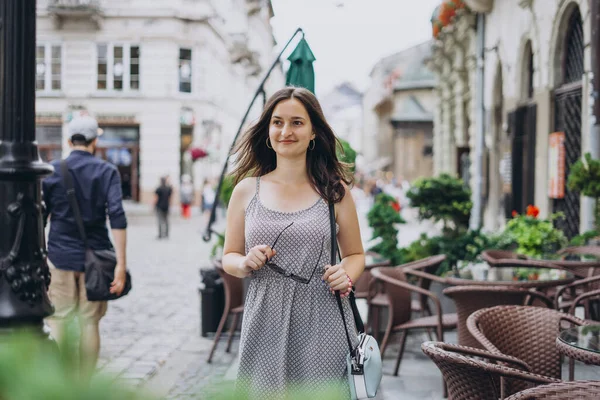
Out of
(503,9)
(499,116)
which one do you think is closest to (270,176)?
(503,9)

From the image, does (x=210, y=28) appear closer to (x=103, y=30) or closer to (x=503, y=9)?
(x=103, y=30)

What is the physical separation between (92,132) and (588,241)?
5763mm

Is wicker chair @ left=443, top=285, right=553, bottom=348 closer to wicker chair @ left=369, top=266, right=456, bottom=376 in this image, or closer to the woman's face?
wicker chair @ left=369, top=266, right=456, bottom=376

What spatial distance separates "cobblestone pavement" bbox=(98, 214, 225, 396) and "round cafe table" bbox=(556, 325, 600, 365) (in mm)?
1847

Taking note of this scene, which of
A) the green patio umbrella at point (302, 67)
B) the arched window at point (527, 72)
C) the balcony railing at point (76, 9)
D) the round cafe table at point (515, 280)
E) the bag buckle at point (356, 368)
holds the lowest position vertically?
the bag buckle at point (356, 368)

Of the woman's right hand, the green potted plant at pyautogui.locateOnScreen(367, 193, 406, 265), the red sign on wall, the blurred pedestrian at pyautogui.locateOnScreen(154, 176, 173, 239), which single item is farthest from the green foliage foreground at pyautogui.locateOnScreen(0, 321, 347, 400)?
the blurred pedestrian at pyautogui.locateOnScreen(154, 176, 173, 239)

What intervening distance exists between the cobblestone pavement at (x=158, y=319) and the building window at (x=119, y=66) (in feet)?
68.7

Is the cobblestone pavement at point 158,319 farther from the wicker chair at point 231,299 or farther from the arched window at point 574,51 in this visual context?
the arched window at point 574,51

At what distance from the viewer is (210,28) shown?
38719 mm

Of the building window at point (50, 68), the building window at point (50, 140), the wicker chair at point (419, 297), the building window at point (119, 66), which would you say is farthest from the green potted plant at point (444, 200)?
the building window at point (50, 68)

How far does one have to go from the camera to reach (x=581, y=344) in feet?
11.9

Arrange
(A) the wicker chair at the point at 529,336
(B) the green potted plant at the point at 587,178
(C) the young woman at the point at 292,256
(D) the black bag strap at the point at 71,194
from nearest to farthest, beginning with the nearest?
(C) the young woman at the point at 292,256 < (A) the wicker chair at the point at 529,336 < (D) the black bag strap at the point at 71,194 < (B) the green potted plant at the point at 587,178

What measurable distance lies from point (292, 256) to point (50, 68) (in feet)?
121

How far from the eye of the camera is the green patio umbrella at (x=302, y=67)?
6.92m
